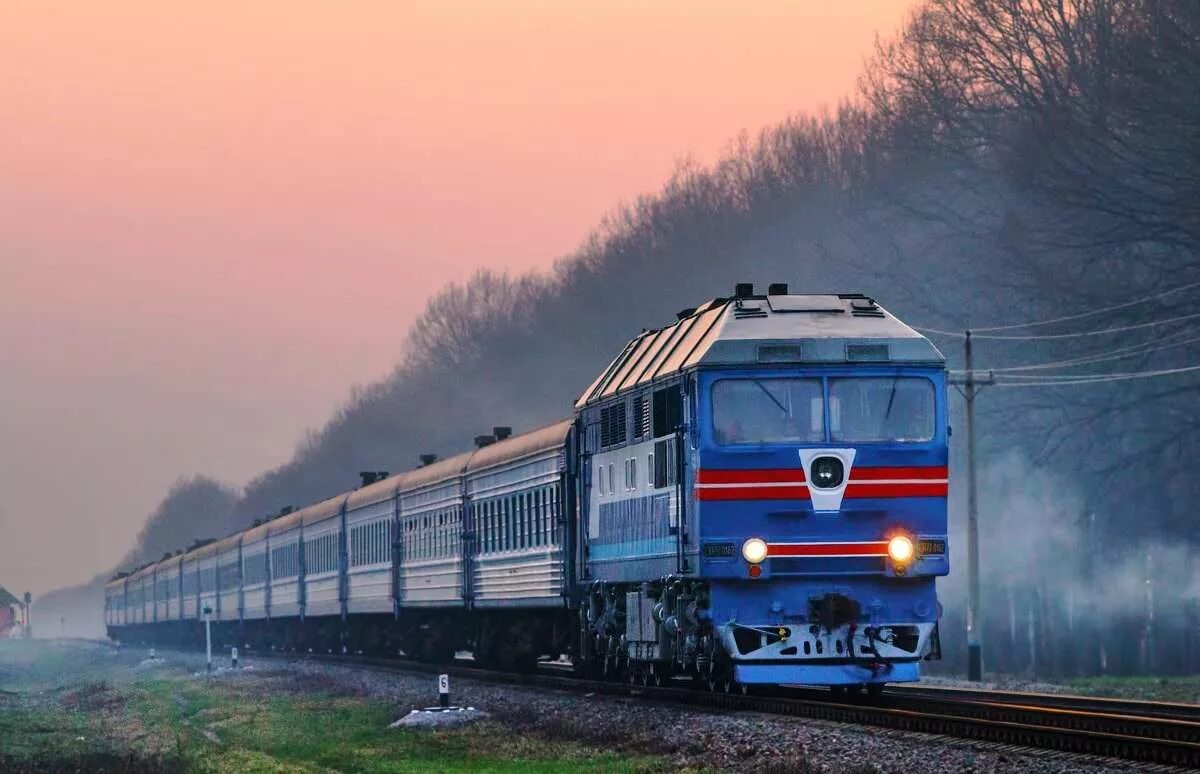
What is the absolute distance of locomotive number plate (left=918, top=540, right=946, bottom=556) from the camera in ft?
77.4

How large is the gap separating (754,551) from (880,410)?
2.19 meters

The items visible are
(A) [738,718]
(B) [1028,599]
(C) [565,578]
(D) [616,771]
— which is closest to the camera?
(D) [616,771]

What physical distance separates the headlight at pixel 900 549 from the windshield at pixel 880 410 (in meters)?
1.13

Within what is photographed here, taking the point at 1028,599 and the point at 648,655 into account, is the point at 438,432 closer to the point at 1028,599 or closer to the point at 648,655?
the point at 1028,599

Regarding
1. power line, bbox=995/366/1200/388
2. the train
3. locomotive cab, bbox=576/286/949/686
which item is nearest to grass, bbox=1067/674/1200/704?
the train

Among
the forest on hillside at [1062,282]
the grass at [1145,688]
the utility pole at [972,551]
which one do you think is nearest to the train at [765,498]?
the grass at [1145,688]

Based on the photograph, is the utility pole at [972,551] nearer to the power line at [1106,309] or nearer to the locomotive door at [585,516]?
the power line at [1106,309]

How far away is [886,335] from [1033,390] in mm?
37467

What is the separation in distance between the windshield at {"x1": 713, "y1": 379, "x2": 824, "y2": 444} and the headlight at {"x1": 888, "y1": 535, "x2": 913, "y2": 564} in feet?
4.56

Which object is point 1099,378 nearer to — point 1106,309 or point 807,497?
point 1106,309

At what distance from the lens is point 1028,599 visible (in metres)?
57.1

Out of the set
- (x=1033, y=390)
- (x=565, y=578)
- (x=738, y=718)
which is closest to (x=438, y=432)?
(x=1033, y=390)

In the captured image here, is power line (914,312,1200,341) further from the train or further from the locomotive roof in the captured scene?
the locomotive roof

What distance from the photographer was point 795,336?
24156 mm
